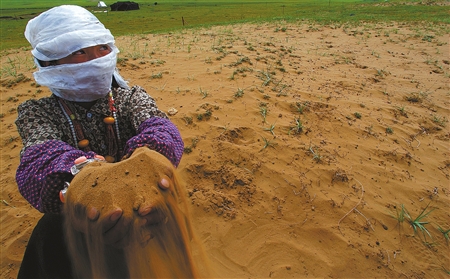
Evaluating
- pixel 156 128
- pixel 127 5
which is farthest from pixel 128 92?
pixel 127 5

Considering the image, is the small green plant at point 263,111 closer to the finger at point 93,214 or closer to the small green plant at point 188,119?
the small green plant at point 188,119

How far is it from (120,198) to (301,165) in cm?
189

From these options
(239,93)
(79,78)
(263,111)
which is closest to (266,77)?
(239,93)

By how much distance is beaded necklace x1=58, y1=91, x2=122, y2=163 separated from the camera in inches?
57.4

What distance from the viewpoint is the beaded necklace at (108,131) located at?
4.78ft

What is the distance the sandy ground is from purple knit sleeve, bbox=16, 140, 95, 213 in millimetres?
1104

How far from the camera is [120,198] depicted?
0.92 m

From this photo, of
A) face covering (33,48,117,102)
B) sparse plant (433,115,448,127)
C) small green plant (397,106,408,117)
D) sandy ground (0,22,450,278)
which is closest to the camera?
face covering (33,48,117,102)

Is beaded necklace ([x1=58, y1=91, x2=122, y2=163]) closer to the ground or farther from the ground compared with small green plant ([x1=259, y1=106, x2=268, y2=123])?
farther from the ground

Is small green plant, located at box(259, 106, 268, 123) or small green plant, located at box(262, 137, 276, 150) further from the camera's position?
small green plant, located at box(259, 106, 268, 123)

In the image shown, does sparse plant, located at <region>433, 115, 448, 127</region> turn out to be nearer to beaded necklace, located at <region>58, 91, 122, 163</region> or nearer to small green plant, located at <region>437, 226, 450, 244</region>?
small green plant, located at <region>437, 226, 450, 244</region>

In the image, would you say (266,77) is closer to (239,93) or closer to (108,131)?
(239,93)

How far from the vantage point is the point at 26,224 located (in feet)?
7.40

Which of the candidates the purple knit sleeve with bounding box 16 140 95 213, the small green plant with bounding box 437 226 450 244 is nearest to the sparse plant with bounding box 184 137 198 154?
the purple knit sleeve with bounding box 16 140 95 213
